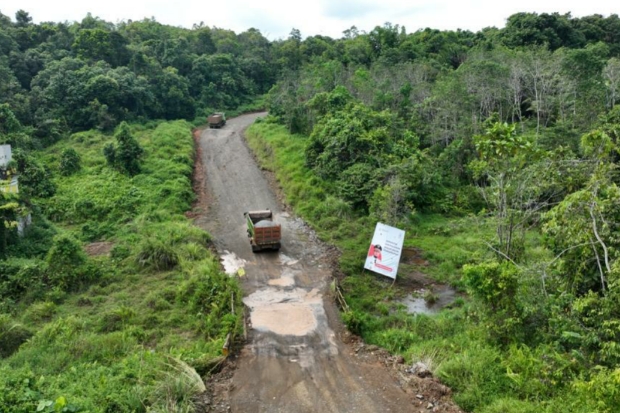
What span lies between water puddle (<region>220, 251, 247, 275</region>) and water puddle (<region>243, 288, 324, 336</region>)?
8.05 ft

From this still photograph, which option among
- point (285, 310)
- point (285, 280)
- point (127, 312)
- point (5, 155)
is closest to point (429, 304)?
point (285, 310)

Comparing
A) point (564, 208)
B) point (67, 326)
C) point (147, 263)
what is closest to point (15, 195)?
point (147, 263)

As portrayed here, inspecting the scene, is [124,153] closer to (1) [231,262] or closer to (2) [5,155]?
(2) [5,155]

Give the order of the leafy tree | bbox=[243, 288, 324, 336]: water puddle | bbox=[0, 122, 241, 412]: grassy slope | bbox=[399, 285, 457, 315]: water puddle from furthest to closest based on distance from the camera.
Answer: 1. the leafy tree
2. bbox=[399, 285, 457, 315]: water puddle
3. bbox=[243, 288, 324, 336]: water puddle
4. bbox=[0, 122, 241, 412]: grassy slope

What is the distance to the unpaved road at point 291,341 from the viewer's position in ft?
40.8

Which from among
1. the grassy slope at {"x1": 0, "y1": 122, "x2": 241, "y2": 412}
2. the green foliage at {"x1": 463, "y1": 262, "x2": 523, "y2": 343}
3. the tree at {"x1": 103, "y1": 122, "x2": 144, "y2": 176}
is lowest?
the grassy slope at {"x1": 0, "y1": 122, "x2": 241, "y2": 412}

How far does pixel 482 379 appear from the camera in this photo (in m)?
12.1

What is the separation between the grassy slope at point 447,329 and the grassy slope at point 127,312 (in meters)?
5.26

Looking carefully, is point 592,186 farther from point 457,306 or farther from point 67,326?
point 67,326

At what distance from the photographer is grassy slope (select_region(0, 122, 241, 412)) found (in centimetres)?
1151

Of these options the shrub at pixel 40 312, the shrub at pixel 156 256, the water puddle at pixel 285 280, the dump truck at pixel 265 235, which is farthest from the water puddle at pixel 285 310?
the shrub at pixel 40 312

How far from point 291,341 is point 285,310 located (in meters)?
2.33

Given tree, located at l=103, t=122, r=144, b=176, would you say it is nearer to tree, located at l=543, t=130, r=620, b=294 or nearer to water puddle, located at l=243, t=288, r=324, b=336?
water puddle, located at l=243, t=288, r=324, b=336

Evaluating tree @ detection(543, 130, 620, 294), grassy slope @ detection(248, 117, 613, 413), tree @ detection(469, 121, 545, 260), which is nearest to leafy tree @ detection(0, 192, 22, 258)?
grassy slope @ detection(248, 117, 613, 413)
